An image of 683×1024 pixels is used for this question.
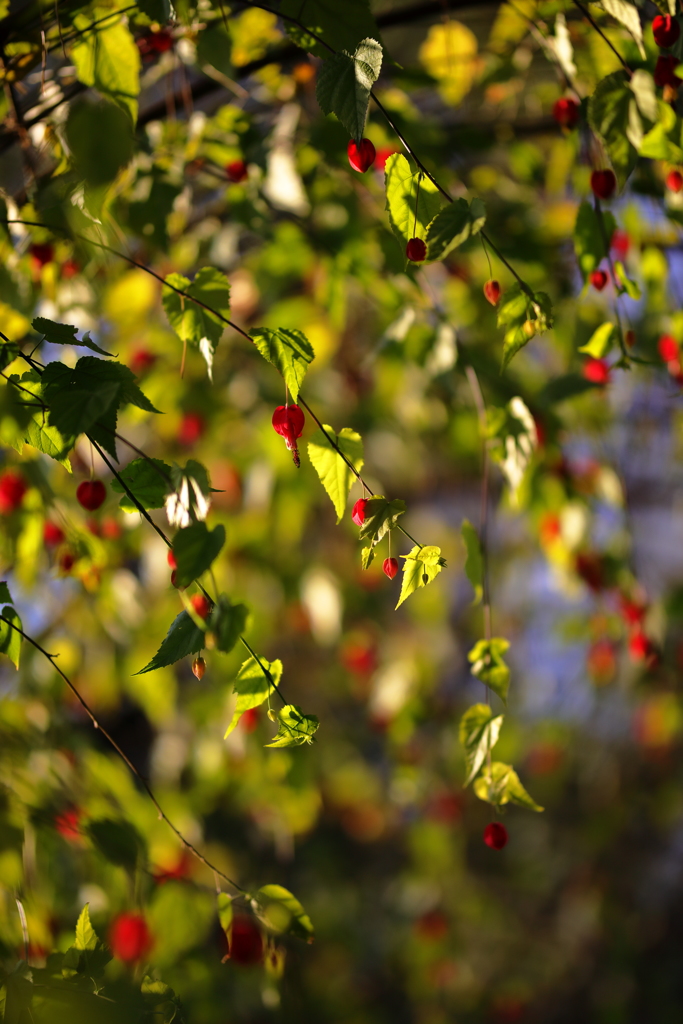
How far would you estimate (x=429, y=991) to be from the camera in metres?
2.41

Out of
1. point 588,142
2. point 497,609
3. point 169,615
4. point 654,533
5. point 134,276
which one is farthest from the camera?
point 654,533

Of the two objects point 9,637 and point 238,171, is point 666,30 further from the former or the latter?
point 9,637

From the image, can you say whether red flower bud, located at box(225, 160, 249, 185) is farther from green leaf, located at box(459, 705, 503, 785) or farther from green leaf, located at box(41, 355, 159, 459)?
green leaf, located at box(459, 705, 503, 785)

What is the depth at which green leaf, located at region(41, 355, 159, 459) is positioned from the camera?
49 cm

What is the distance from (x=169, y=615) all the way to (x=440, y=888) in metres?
1.58

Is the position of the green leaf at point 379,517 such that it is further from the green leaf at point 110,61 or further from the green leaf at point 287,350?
the green leaf at point 110,61

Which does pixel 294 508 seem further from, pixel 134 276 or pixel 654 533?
pixel 654 533

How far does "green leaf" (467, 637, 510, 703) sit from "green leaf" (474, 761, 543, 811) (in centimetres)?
7

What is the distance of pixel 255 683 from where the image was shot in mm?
591

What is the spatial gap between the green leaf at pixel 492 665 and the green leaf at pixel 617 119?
0.43 meters

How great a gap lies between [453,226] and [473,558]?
34 centimetres

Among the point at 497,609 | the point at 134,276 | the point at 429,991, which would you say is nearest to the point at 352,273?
the point at 134,276

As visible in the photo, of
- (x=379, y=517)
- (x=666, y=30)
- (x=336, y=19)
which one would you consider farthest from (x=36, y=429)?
(x=666, y=30)

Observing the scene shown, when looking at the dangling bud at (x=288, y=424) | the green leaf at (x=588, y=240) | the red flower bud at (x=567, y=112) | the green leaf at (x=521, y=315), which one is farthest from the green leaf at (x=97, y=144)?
the red flower bud at (x=567, y=112)
